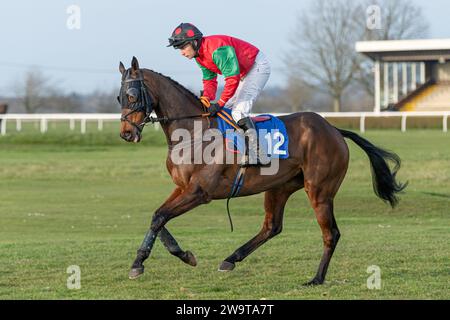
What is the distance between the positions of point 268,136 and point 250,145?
9.0 inches

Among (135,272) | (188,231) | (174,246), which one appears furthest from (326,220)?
(188,231)

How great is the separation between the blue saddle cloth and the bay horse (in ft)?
0.27

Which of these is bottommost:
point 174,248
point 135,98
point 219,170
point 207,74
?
point 174,248

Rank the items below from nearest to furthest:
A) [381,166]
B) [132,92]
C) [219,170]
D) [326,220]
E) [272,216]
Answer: [132,92]
[219,170]
[326,220]
[272,216]
[381,166]

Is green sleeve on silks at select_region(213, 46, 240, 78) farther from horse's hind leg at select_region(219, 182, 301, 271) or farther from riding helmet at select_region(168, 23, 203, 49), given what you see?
horse's hind leg at select_region(219, 182, 301, 271)

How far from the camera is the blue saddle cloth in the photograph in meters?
9.15

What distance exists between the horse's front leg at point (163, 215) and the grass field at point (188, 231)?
8.6 inches

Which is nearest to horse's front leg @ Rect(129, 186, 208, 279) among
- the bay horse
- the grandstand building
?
the bay horse

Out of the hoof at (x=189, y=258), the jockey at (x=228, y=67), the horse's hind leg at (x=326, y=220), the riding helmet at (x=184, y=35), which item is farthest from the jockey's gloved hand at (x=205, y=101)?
the hoof at (x=189, y=258)

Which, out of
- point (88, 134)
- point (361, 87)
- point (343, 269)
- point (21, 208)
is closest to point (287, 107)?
point (361, 87)

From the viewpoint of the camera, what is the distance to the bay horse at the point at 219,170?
8.88 m

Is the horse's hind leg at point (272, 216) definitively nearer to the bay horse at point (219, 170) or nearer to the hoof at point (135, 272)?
the bay horse at point (219, 170)

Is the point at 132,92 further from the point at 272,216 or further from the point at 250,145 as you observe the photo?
the point at 272,216

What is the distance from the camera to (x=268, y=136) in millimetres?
9289
